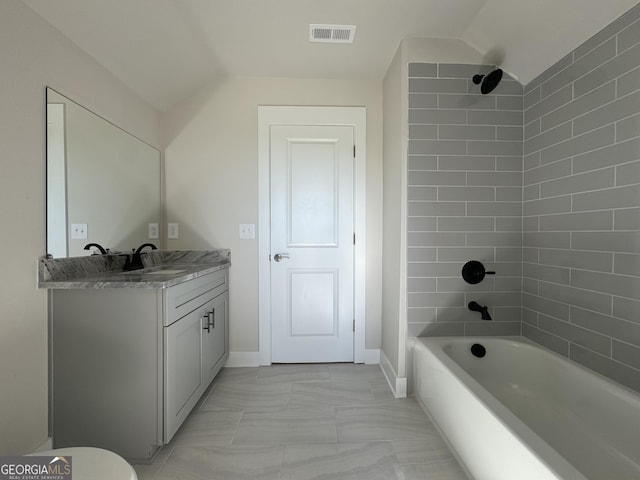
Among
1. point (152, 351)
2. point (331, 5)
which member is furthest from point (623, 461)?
point (331, 5)

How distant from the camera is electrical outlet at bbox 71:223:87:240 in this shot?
1580 mm

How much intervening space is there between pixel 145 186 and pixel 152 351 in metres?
1.36

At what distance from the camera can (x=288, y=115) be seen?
240cm

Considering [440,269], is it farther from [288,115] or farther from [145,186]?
[145,186]

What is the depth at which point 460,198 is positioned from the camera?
192 centimetres

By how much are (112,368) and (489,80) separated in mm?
2588

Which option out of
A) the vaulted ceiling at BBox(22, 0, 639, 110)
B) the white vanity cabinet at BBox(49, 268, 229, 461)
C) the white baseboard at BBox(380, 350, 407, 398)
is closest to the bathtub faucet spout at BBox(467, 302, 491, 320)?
→ the white baseboard at BBox(380, 350, 407, 398)

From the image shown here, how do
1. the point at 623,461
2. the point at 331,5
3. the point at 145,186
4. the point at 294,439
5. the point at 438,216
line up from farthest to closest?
the point at 145,186 → the point at 438,216 → the point at 331,5 → the point at 294,439 → the point at 623,461

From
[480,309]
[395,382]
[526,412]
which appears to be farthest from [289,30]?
[526,412]

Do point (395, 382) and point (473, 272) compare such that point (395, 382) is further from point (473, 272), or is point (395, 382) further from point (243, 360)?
point (243, 360)

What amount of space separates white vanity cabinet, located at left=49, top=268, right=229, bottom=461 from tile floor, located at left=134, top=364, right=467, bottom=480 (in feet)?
0.71

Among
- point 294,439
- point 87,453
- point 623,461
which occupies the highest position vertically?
point 87,453

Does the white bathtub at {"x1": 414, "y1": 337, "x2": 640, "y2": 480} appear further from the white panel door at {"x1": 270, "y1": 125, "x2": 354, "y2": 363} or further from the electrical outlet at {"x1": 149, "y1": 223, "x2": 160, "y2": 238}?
the electrical outlet at {"x1": 149, "y1": 223, "x2": 160, "y2": 238}

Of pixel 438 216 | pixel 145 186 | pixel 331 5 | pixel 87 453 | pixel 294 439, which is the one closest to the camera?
pixel 87 453
